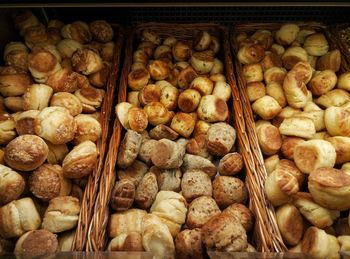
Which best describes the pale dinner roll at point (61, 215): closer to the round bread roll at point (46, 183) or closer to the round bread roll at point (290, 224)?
the round bread roll at point (46, 183)

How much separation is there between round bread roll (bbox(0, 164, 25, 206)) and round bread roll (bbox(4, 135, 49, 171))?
0.04 metres

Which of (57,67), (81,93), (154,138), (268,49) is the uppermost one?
(268,49)

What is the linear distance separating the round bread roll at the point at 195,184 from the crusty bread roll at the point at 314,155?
414mm

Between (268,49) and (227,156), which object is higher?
(268,49)

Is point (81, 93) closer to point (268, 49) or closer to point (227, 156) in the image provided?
point (227, 156)

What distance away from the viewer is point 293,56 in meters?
1.98

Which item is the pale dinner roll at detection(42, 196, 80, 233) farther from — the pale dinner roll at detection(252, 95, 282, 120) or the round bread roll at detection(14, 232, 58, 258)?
the pale dinner roll at detection(252, 95, 282, 120)

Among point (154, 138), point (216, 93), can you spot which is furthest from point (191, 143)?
point (216, 93)

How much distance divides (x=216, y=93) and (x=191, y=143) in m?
0.34

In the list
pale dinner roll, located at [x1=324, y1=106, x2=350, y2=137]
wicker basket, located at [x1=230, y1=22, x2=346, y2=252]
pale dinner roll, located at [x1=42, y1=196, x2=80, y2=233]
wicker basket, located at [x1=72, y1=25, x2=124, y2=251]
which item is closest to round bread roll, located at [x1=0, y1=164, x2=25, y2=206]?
pale dinner roll, located at [x1=42, y1=196, x2=80, y2=233]

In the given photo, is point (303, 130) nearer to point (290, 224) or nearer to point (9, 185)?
point (290, 224)

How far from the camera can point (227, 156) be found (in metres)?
1.59

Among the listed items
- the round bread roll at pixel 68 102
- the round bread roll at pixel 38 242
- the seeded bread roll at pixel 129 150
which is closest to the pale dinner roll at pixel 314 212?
the seeded bread roll at pixel 129 150

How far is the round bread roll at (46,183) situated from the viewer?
1.39 m
